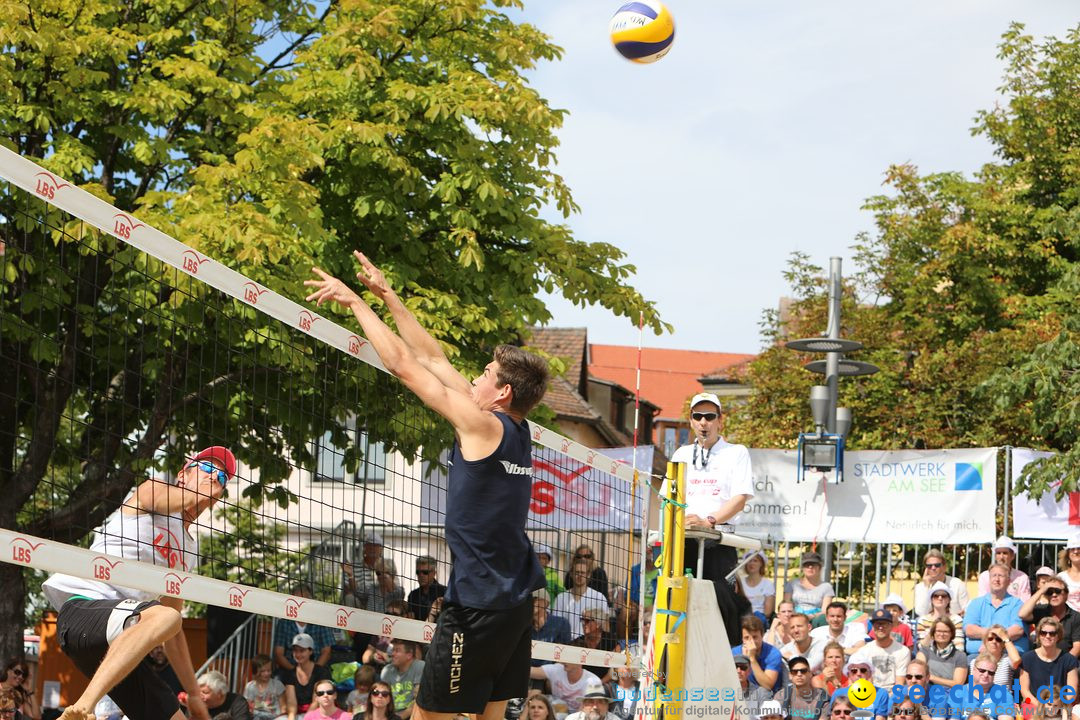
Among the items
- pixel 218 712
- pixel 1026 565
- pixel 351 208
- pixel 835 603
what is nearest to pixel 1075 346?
pixel 1026 565

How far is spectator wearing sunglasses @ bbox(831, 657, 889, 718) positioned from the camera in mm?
12062

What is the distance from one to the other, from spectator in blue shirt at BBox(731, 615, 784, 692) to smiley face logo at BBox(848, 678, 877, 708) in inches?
25.3

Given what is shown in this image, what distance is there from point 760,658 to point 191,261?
7693 mm

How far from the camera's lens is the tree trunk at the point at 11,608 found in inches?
662

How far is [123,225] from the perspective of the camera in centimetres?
598

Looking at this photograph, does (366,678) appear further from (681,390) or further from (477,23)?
(681,390)

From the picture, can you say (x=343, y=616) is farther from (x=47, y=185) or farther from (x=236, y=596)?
(x=47, y=185)

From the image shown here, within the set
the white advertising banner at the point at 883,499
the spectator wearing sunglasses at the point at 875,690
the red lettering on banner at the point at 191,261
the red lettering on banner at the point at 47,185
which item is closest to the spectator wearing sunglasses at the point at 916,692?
the spectator wearing sunglasses at the point at 875,690

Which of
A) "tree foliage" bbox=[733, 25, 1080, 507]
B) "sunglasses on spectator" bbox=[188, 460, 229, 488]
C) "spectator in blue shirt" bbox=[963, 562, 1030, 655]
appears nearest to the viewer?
"sunglasses on spectator" bbox=[188, 460, 229, 488]

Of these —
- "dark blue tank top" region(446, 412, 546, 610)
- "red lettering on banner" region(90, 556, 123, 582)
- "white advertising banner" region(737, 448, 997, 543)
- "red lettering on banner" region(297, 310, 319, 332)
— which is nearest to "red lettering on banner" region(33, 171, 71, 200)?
"red lettering on banner" region(297, 310, 319, 332)

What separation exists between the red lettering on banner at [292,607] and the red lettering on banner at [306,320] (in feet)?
4.49

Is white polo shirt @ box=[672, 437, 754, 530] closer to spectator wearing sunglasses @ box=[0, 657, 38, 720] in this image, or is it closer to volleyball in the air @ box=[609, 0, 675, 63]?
volleyball in the air @ box=[609, 0, 675, 63]

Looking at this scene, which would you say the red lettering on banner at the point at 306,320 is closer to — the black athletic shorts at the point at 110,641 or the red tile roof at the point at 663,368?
the black athletic shorts at the point at 110,641

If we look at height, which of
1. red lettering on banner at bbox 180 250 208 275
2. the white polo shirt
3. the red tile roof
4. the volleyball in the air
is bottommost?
the white polo shirt
